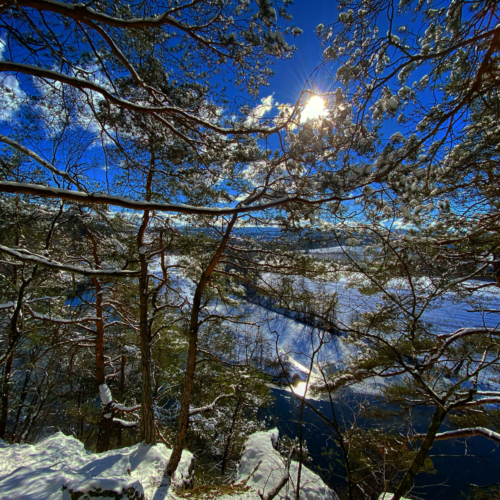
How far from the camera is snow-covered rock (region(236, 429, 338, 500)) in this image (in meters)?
4.15

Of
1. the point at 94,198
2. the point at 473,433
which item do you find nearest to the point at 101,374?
the point at 94,198

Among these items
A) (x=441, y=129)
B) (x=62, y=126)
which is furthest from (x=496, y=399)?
(x=62, y=126)

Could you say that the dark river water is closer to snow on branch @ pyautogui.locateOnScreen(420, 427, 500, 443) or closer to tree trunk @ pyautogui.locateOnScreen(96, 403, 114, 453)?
tree trunk @ pyautogui.locateOnScreen(96, 403, 114, 453)

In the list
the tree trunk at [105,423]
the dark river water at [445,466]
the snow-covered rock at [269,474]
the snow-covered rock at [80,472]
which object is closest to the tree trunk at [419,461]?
the snow-covered rock at [80,472]

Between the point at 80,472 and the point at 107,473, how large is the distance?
331mm

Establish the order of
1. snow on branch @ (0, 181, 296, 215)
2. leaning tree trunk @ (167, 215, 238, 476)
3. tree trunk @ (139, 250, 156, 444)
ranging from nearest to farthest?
1. snow on branch @ (0, 181, 296, 215)
2. leaning tree trunk @ (167, 215, 238, 476)
3. tree trunk @ (139, 250, 156, 444)

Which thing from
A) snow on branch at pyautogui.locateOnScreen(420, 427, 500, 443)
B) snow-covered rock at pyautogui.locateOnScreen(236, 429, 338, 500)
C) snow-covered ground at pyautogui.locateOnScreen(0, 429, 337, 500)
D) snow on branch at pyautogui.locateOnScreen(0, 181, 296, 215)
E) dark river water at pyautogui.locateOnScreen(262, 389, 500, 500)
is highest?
snow on branch at pyautogui.locateOnScreen(0, 181, 296, 215)

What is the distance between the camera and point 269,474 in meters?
4.33

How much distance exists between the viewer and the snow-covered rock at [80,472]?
182 centimetres

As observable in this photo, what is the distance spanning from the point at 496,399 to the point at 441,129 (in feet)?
9.75

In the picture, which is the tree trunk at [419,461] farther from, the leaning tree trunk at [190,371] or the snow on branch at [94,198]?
the leaning tree trunk at [190,371]

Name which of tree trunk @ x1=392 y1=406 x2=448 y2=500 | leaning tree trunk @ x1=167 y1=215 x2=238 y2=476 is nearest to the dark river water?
leaning tree trunk @ x1=167 y1=215 x2=238 y2=476

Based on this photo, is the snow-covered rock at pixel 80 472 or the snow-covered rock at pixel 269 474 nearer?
the snow-covered rock at pixel 80 472

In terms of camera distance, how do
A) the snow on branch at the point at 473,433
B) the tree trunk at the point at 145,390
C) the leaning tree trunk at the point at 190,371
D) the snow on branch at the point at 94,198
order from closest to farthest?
the snow on branch at the point at 94,198 < the snow on branch at the point at 473,433 < the leaning tree trunk at the point at 190,371 < the tree trunk at the point at 145,390
